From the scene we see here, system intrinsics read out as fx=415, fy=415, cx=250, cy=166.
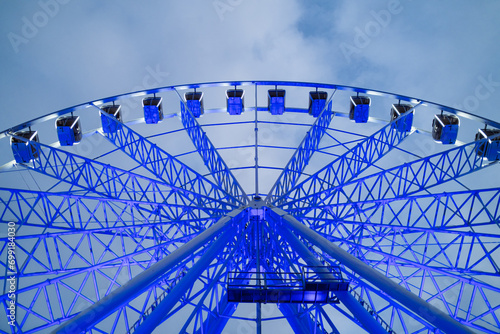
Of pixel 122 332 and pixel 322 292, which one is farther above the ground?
pixel 322 292

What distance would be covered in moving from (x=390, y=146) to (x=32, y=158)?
18652 mm

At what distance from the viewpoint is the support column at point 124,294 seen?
27.6 ft

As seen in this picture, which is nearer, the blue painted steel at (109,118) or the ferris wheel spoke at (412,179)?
the ferris wheel spoke at (412,179)

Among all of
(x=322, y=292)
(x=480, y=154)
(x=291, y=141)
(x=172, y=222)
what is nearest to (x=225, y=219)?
(x=172, y=222)

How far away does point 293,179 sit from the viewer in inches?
904

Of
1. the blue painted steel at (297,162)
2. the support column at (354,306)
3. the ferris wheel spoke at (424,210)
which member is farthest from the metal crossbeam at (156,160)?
the support column at (354,306)

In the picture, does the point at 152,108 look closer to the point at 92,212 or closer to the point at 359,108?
the point at 92,212

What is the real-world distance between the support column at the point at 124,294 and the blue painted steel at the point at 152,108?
519 inches

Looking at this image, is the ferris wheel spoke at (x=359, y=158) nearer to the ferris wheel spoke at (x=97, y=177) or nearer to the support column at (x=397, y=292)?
the ferris wheel spoke at (x=97, y=177)

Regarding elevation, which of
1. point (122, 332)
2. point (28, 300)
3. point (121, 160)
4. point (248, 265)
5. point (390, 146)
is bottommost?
point (122, 332)

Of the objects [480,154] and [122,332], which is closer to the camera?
[480,154]

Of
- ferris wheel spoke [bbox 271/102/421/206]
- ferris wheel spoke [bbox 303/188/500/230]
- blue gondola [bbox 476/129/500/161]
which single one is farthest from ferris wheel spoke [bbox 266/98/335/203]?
blue gondola [bbox 476/129/500/161]

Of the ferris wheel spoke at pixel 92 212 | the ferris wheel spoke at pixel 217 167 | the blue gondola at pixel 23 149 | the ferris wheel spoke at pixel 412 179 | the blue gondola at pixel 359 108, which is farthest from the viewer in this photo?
the blue gondola at pixel 359 108

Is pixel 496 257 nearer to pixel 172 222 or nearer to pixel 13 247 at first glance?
pixel 172 222
